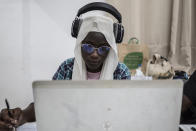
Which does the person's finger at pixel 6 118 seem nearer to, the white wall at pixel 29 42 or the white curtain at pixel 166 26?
the white wall at pixel 29 42

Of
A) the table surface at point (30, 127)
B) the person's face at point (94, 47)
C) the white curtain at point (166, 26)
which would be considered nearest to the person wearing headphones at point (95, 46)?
the person's face at point (94, 47)

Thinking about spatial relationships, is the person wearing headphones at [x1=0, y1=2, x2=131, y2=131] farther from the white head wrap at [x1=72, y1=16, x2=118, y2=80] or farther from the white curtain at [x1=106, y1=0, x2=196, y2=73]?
the white curtain at [x1=106, y1=0, x2=196, y2=73]

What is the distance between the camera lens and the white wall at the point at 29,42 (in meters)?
1.98

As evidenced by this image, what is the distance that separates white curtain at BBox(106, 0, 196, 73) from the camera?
2168 millimetres

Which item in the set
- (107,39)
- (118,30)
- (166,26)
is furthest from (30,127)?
(166,26)

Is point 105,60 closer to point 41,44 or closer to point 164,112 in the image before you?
point 164,112

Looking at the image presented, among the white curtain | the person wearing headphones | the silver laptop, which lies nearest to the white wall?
the white curtain

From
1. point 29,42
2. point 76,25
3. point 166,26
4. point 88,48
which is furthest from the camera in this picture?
point 166,26

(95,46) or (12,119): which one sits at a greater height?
(95,46)

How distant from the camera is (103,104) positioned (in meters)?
0.53

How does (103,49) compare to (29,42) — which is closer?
(103,49)

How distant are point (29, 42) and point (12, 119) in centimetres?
128

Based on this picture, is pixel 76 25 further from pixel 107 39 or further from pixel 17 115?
pixel 17 115

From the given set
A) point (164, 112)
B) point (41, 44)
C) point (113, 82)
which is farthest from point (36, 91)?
point (41, 44)
